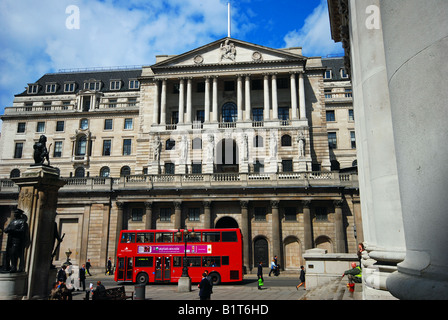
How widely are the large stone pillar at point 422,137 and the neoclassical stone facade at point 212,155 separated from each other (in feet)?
117

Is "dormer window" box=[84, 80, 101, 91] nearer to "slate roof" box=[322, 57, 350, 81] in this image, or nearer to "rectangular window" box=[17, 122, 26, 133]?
"rectangular window" box=[17, 122, 26, 133]

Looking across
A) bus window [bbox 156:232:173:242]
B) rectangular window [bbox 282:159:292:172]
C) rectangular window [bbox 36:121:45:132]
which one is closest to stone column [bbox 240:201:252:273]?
rectangular window [bbox 282:159:292:172]

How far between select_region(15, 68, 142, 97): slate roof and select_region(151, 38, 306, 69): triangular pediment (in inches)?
927

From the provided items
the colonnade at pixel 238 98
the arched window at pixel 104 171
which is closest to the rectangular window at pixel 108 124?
the arched window at pixel 104 171

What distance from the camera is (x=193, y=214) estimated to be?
41688 millimetres

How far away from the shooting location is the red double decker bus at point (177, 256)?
93.8 ft

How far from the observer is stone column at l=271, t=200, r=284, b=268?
126 ft

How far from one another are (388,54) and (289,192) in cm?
3624

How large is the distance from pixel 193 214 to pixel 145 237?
40.5ft

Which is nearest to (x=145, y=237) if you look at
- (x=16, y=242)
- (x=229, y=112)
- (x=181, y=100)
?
(x=16, y=242)

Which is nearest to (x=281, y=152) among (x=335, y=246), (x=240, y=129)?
(x=240, y=129)

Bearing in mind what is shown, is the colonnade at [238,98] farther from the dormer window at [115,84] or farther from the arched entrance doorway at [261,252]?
the dormer window at [115,84]

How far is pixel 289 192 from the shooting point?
131 ft

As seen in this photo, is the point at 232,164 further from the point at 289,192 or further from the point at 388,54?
the point at 388,54
